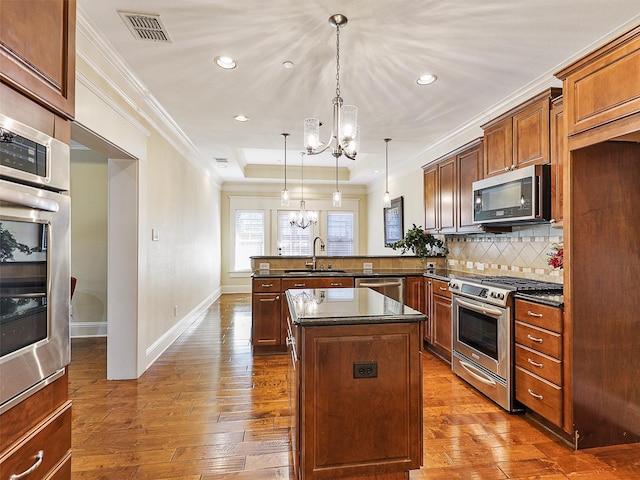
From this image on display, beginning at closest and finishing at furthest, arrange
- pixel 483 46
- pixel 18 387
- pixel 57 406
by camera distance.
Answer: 1. pixel 18 387
2. pixel 57 406
3. pixel 483 46

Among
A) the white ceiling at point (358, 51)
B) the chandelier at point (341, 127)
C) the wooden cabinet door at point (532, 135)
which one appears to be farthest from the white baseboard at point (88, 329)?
the wooden cabinet door at point (532, 135)

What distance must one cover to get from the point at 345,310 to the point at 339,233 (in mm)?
6839

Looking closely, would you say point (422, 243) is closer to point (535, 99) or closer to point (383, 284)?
point (383, 284)

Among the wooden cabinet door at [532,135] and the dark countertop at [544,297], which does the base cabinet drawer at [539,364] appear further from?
the wooden cabinet door at [532,135]

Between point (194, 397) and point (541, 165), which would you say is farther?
point (194, 397)

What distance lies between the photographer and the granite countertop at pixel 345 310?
169 cm

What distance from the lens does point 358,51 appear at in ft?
8.18

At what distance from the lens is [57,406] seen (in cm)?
121

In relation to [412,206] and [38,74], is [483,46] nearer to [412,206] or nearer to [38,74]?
[38,74]

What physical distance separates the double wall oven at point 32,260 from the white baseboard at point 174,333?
103 inches

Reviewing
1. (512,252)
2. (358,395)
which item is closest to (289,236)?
(512,252)

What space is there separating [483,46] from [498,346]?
2.25 meters

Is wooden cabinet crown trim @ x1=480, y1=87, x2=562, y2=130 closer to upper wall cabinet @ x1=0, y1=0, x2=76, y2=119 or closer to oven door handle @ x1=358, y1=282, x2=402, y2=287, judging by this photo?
oven door handle @ x1=358, y1=282, x2=402, y2=287

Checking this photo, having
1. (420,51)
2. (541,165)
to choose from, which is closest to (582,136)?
(541,165)
